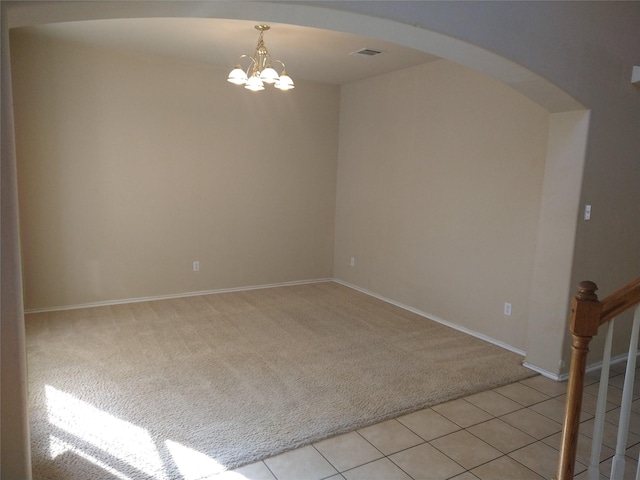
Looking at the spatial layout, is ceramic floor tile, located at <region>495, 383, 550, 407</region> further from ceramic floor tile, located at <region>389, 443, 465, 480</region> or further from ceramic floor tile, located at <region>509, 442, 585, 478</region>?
ceramic floor tile, located at <region>389, 443, 465, 480</region>

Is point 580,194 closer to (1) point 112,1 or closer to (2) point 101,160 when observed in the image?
(1) point 112,1

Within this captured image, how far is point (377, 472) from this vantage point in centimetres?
223

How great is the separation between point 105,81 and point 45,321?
95.5 inches

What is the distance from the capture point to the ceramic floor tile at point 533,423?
104 inches

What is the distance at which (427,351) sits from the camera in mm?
3807

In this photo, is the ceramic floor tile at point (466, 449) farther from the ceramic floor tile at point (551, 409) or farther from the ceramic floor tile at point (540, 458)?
the ceramic floor tile at point (551, 409)

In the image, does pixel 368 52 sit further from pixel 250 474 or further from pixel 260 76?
pixel 250 474

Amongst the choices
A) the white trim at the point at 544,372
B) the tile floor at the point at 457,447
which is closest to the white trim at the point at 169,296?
the white trim at the point at 544,372

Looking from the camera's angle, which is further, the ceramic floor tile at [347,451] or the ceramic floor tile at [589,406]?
the ceramic floor tile at [589,406]

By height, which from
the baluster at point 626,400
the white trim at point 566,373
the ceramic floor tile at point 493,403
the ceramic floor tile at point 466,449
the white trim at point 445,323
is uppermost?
the baluster at point 626,400

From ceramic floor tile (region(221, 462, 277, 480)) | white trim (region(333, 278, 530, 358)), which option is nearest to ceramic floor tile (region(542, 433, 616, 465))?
white trim (region(333, 278, 530, 358))

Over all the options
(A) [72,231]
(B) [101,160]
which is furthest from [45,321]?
(B) [101,160]

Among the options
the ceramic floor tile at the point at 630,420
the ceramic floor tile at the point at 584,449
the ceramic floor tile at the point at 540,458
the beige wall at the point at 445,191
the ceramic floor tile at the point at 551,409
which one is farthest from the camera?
the beige wall at the point at 445,191

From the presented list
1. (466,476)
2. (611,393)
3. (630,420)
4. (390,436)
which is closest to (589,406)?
(630,420)
